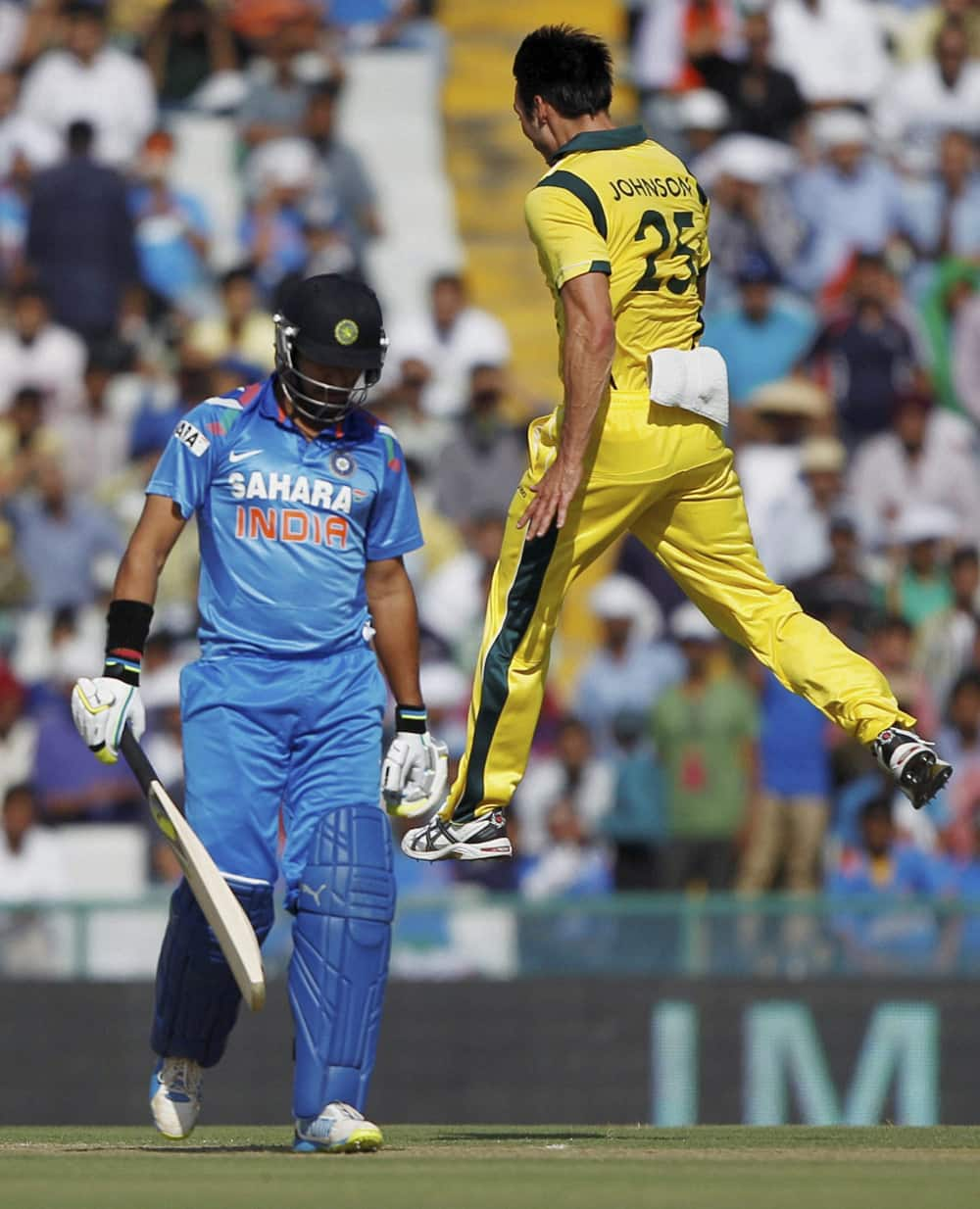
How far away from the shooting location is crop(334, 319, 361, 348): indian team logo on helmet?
7535 millimetres

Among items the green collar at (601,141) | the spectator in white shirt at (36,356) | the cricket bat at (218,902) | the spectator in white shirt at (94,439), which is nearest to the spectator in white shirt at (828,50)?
the spectator in white shirt at (36,356)

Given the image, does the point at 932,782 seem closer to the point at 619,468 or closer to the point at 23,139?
the point at 619,468

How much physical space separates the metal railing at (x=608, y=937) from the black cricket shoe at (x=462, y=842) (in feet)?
12.1

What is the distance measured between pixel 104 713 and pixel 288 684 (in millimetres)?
512

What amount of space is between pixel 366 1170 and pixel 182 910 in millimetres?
1364

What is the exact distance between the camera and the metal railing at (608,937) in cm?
1153

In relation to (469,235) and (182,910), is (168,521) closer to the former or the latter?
(182,910)

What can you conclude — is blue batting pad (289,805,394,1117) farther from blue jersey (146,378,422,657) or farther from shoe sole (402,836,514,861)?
blue jersey (146,378,422,657)

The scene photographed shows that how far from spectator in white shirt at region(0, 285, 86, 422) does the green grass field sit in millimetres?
8447

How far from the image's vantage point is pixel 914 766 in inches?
291

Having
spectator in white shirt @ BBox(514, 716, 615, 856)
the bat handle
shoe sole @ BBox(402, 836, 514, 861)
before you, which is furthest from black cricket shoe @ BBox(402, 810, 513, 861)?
spectator in white shirt @ BBox(514, 716, 615, 856)

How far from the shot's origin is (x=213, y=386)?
50.3 feet

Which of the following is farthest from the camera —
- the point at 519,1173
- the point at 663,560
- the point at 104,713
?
the point at 663,560

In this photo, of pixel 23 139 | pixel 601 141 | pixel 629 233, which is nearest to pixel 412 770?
pixel 629 233
